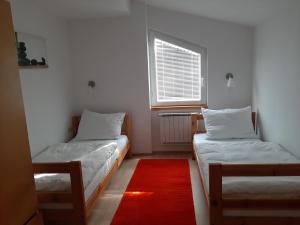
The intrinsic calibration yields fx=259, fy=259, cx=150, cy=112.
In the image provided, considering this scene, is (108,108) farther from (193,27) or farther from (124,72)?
(193,27)

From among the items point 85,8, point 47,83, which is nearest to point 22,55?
point 47,83

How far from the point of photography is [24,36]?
102 inches

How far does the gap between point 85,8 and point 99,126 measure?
150 centimetres

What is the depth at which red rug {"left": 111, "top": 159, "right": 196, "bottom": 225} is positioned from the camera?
7.24 feet

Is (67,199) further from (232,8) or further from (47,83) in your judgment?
(232,8)

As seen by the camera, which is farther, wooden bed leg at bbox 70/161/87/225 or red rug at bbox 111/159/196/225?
red rug at bbox 111/159/196/225

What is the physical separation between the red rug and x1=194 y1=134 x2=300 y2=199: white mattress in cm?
40

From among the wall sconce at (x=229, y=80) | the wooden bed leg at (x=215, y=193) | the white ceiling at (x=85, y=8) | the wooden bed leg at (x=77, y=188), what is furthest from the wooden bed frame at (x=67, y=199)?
the wall sconce at (x=229, y=80)

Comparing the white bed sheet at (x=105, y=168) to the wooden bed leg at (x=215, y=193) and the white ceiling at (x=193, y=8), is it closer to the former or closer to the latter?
the wooden bed leg at (x=215, y=193)

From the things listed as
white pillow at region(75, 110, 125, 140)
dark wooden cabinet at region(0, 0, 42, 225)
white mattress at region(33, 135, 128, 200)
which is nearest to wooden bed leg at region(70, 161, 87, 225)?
white mattress at region(33, 135, 128, 200)

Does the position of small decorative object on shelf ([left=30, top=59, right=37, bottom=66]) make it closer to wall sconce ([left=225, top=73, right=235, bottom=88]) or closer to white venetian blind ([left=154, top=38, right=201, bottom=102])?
white venetian blind ([left=154, top=38, right=201, bottom=102])

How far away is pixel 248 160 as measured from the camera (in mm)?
2320

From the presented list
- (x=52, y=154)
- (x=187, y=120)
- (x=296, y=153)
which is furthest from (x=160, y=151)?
(x=296, y=153)

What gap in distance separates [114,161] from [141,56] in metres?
1.58
